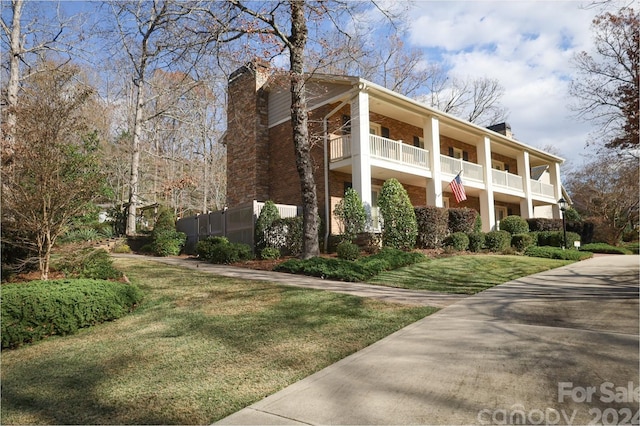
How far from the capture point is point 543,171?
32125 millimetres

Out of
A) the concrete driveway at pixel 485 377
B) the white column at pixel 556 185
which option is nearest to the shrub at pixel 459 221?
the concrete driveway at pixel 485 377

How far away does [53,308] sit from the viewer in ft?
18.5

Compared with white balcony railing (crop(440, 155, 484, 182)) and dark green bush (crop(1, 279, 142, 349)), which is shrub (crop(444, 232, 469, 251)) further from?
dark green bush (crop(1, 279, 142, 349))

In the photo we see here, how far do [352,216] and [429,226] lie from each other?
10.3ft

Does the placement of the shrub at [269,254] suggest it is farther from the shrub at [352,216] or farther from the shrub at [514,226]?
the shrub at [514,226]

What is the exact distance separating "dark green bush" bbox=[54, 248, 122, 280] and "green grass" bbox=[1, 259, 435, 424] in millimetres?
1603

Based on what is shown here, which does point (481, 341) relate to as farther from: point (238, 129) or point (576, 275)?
point (238, 129)

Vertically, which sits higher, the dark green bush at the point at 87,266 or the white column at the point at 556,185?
the white column at the point at 556,185

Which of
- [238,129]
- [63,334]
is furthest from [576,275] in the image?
[238,129]

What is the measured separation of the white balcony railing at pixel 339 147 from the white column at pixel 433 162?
14.3 ft

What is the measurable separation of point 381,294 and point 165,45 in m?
10.6

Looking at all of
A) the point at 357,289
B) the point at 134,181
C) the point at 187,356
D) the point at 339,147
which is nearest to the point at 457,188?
the point at 339,147

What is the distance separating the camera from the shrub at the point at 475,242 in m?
15.8

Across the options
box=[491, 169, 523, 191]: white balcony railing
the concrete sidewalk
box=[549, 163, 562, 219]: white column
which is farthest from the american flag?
box=[549, 163, 562, 219]: white column
